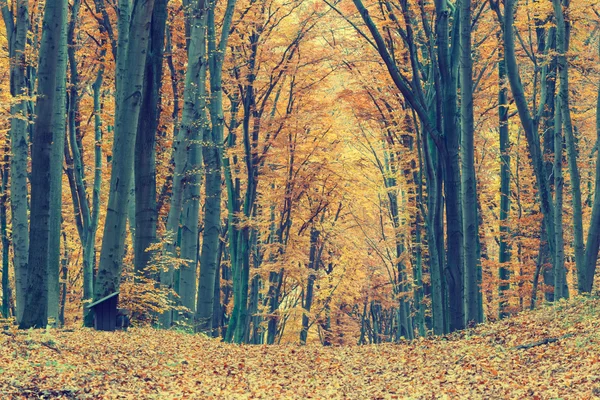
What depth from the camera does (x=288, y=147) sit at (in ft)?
79.2

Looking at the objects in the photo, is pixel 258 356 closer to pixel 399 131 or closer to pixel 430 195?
pixel 430 195

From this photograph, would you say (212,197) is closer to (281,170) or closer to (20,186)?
(20,186)

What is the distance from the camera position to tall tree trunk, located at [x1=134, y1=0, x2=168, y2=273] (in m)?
13.9

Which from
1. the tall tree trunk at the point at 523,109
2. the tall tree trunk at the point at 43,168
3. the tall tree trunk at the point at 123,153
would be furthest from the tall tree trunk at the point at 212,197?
the tall tree trunk at the point at 523,109

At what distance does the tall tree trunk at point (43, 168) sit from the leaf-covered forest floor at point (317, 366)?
66 centimetres

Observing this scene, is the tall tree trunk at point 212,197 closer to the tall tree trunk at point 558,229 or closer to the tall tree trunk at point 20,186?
the tall tree trunk at point 20,186

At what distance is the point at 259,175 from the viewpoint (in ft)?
75.7

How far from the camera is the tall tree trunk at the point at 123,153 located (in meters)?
12.6

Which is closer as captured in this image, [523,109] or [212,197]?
[523,109]

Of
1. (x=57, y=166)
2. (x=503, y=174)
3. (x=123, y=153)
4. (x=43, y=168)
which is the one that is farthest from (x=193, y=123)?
(x=503, y=174)

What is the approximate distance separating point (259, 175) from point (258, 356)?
447 inches

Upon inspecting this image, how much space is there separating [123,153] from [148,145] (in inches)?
62.0

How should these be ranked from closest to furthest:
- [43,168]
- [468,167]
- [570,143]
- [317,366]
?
[317,366], [43,168], [468,167], [570,143]

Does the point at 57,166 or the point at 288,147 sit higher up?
the point at 288,147
